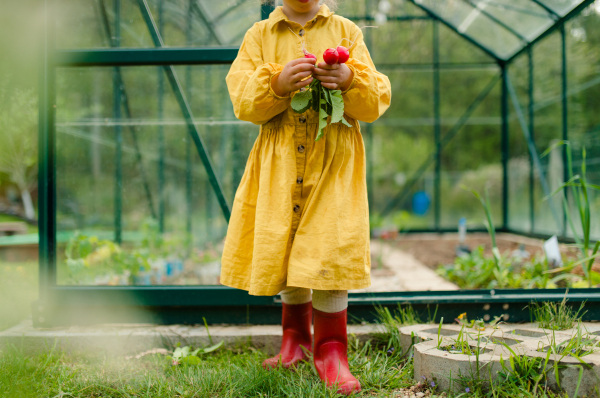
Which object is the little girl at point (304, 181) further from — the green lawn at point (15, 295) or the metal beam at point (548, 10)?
the metal beam at point (548, 10)

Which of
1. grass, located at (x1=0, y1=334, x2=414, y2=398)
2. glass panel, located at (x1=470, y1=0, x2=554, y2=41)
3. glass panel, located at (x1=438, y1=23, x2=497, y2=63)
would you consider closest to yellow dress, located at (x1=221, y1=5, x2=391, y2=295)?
grass, located at (x1=0, y1=334, x2=414, y2=398)

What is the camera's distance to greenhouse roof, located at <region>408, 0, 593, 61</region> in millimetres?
4098

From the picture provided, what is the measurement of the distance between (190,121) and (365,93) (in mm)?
1157

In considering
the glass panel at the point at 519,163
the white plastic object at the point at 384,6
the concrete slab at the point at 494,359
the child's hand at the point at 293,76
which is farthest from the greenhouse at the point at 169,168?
the white plastic object at the point at 384,6

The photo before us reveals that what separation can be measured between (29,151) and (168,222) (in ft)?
3.51

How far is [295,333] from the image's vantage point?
4.86ft

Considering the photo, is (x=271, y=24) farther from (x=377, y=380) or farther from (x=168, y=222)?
(x=168, y=222)

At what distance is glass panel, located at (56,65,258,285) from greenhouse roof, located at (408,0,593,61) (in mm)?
3466

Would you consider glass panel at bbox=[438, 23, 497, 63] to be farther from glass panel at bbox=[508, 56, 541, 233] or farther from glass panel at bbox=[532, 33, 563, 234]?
glass panel at bbox=[532, 33, 563, 234]

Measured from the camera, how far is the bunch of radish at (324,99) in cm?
114

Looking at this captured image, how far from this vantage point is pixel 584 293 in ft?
5.95

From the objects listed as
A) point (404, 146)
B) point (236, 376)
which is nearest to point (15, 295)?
point (236, 376)

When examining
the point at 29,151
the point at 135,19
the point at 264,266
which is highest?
the point at 135,19

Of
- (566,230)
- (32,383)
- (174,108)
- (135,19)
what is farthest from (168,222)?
(566,230)
